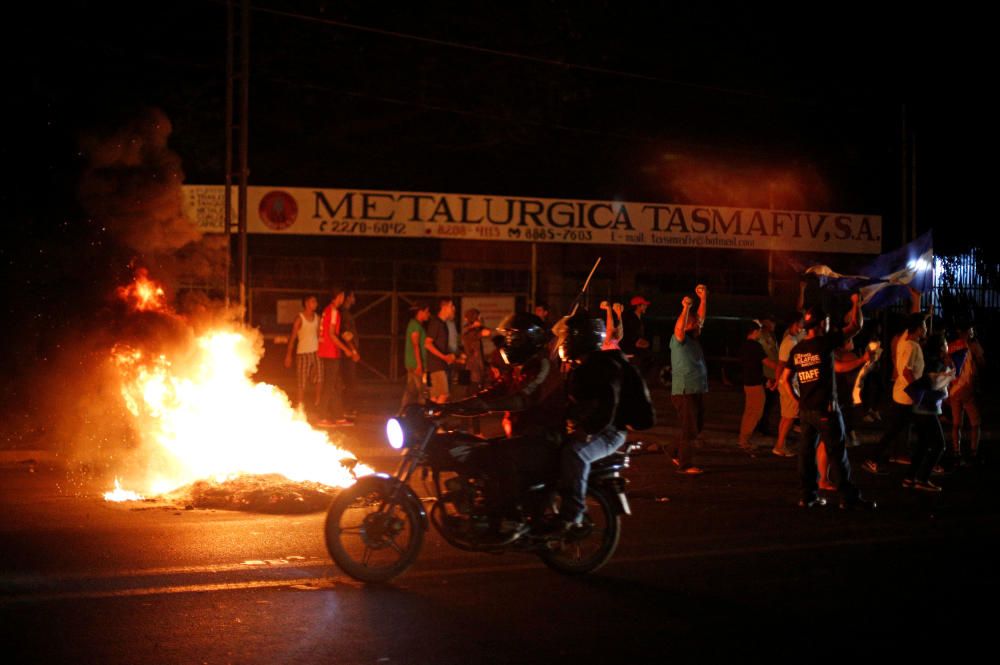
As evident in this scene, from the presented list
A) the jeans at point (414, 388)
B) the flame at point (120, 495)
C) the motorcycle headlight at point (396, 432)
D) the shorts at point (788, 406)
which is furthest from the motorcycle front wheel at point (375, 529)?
the jeans at point (414, 388)

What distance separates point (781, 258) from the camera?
80.6 feet

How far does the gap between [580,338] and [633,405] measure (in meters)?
0.58

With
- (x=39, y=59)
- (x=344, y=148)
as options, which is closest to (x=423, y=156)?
(x=344, y=148)

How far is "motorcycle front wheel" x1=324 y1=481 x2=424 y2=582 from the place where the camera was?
22.6ft

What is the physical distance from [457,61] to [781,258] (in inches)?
377

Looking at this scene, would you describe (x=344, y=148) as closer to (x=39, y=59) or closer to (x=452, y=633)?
(x=39, y=59)

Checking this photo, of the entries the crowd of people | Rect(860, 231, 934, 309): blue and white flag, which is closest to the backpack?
the crowd of people

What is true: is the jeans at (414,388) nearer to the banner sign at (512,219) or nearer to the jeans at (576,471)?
the banner sign at (512,219)

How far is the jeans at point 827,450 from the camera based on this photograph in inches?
389

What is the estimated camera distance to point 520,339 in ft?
24.5

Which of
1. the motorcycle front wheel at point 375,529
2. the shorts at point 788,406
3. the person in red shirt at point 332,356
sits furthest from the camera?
the person in red shirt at point 332,356

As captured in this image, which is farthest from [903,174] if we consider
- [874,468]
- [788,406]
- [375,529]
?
[375,529]

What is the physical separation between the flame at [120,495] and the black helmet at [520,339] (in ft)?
13.8

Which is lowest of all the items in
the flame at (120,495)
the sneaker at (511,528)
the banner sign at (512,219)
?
the flame at (120,495)
